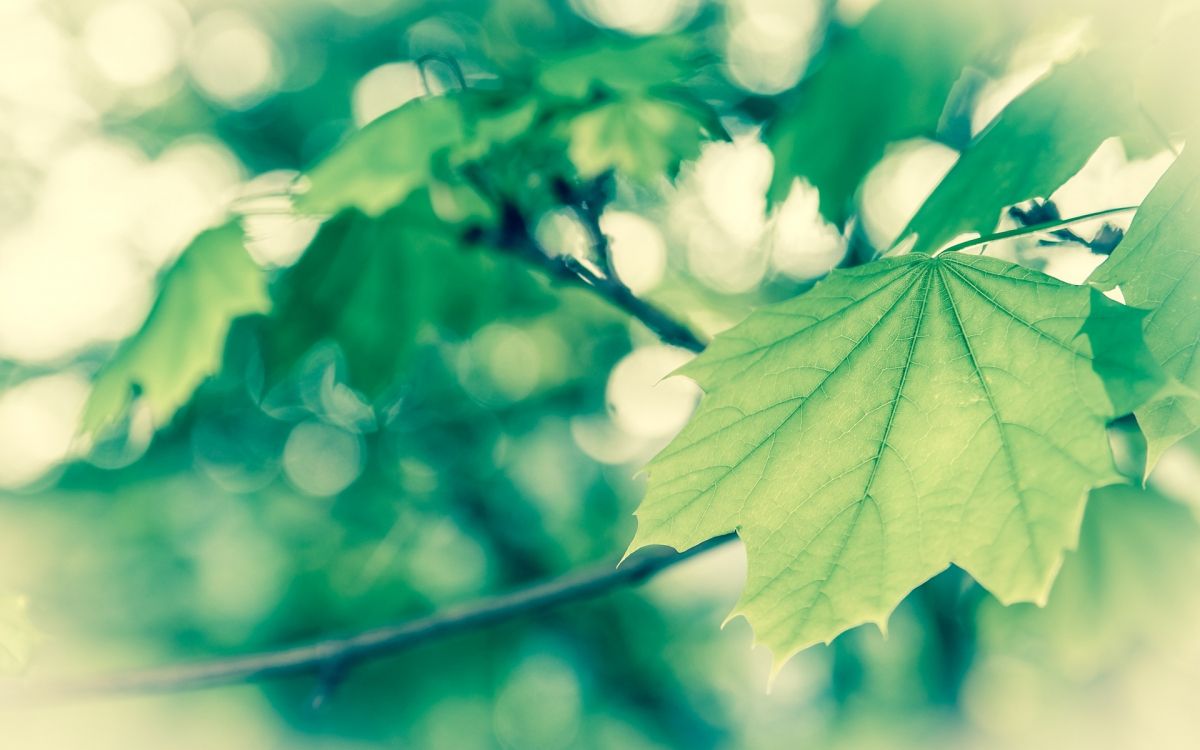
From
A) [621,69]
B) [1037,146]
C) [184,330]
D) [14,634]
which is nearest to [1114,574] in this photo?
[1037,146]

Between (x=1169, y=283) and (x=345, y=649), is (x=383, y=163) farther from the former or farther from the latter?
(x=1169, y=283)

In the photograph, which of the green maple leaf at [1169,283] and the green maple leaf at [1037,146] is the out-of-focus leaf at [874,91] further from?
the green maple leaf at [1169,283]

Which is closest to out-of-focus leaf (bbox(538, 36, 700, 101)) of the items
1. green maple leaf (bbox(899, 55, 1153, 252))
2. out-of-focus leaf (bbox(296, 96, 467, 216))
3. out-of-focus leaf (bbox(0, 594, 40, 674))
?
out-of-focus leaf (bbox(296, 96, 467, 216))

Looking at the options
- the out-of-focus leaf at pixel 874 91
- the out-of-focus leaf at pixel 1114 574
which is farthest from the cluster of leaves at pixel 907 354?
the out-of-focus leaf at pixel 1114 574

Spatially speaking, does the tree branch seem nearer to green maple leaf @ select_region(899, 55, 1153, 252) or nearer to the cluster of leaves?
the cluster of leaves

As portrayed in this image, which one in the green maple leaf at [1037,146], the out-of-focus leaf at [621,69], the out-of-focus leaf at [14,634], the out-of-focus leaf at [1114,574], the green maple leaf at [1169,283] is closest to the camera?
the green maple leaf at [1169,283]

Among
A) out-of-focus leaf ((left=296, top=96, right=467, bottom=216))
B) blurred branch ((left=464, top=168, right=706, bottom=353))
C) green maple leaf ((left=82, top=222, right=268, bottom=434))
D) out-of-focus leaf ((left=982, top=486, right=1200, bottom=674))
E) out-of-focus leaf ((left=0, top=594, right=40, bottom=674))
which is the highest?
out-of-focus leaf ((left=296, top=96, right=467, bottom=216))
